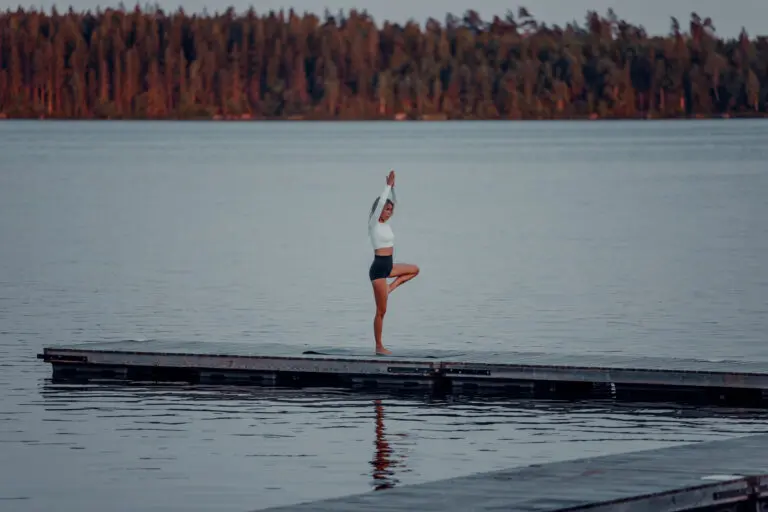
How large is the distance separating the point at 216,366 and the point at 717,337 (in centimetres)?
1077

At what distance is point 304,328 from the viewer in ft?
110

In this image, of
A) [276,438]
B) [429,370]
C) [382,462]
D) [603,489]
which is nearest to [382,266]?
[429,370]

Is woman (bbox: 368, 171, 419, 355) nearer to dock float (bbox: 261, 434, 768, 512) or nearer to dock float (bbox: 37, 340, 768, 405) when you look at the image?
dock float (bbox: 37, 340, 768, 405)

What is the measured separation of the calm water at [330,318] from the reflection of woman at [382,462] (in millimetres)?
56

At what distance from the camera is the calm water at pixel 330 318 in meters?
19.5

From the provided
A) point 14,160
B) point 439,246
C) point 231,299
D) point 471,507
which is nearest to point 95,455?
point 471,507

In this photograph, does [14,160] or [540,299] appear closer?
[540,299]

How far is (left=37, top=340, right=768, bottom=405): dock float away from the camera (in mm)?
22781

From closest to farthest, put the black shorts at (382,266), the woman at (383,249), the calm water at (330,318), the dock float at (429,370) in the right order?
the calm water at (330,318) → the woman at (383,249) → the dock float at (429,370) → the black shorts at (382,266)

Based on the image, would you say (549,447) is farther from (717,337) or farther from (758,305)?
(758,305)

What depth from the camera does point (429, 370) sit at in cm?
2364

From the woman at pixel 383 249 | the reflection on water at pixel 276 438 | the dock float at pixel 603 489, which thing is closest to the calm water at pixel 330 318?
the reflection on water at pixel 276 438

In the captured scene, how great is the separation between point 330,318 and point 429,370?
1224cm

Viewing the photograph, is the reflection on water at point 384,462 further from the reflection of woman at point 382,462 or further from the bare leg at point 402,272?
the bare leg at point 402,272
